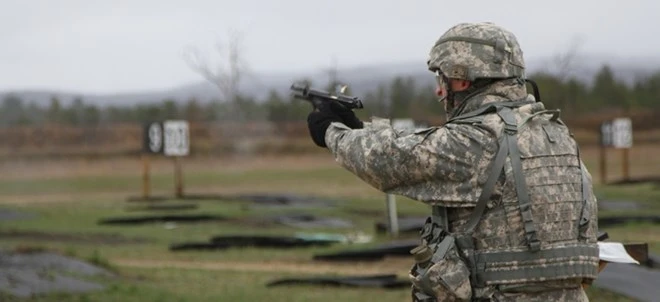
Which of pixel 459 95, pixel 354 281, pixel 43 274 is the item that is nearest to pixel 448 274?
pixel 459 95

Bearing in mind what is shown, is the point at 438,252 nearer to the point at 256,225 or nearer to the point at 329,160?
the point at 256,225

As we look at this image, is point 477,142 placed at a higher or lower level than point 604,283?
higher

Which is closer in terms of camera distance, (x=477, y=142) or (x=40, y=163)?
(x=477, y=142)

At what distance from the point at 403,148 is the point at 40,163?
53880 millimetres

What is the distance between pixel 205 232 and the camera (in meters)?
24.3

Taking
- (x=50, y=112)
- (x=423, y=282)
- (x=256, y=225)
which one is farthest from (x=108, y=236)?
(x=50, y=112)

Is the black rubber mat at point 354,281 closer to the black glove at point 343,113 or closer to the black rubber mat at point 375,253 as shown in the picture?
the black rubber mat at point 375,253

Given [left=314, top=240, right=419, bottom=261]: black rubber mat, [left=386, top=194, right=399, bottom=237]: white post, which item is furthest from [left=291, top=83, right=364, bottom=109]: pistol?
[left=386, top=194, right=399, bottom=237]: white post

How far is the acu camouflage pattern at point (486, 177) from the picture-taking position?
538 centimetres

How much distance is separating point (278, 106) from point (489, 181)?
2474 inches

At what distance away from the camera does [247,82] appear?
2781 inches

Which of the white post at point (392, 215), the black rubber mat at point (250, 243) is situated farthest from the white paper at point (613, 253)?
the black rubber mat at point (250, 243)

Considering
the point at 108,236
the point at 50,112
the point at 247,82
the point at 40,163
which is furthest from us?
the point at 247,82

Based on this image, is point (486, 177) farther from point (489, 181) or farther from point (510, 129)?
point (510, 129)
